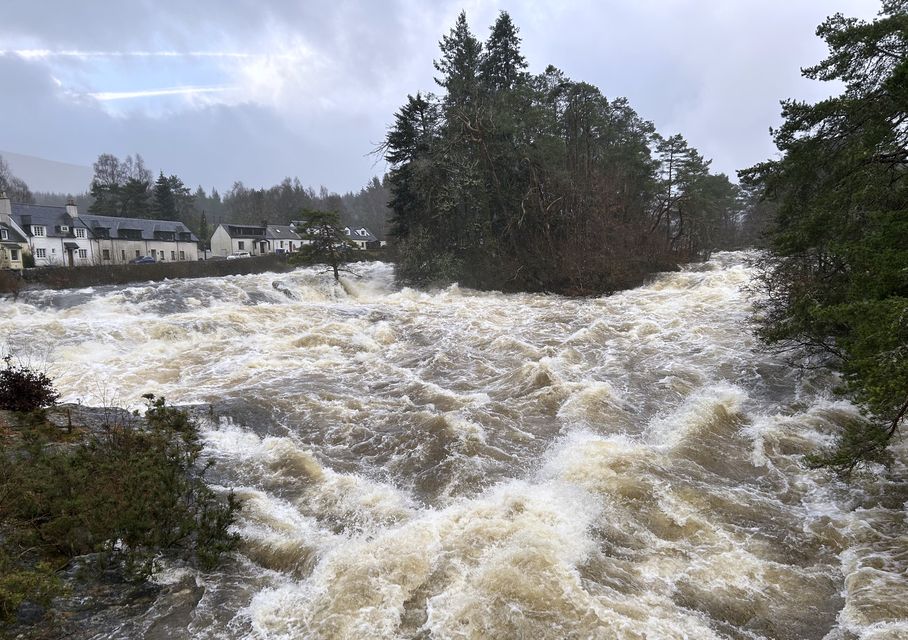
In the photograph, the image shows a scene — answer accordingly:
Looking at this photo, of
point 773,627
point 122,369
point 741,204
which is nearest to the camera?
point 773,627

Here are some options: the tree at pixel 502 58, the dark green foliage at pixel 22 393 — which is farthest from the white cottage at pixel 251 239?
the dark green foliage at pixel 22 393

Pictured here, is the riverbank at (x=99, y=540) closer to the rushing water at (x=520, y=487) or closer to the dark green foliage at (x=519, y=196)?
the rushing water at (x=520, y=487)

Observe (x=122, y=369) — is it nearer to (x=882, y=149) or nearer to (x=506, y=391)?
(x=506, y=391)

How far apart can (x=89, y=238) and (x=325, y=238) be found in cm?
2955

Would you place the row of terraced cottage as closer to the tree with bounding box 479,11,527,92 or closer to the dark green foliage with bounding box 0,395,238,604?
the tree with bounding box 479,11,527,92

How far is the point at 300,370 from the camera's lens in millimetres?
11906

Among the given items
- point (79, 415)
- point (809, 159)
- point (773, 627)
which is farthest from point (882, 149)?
point (79, 415)

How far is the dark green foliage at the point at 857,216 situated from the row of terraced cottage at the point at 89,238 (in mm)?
24260

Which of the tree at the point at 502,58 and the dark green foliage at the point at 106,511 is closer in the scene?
the dark green foliage at the point at 106,511

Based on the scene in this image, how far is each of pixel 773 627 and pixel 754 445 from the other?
3.95 m

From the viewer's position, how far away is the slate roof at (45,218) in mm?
37188

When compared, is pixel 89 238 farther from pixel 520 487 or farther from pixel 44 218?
pixel 520 487

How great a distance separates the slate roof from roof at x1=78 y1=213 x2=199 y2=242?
171 cm

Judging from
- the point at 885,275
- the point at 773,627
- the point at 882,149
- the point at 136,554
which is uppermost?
the point at 882,149
